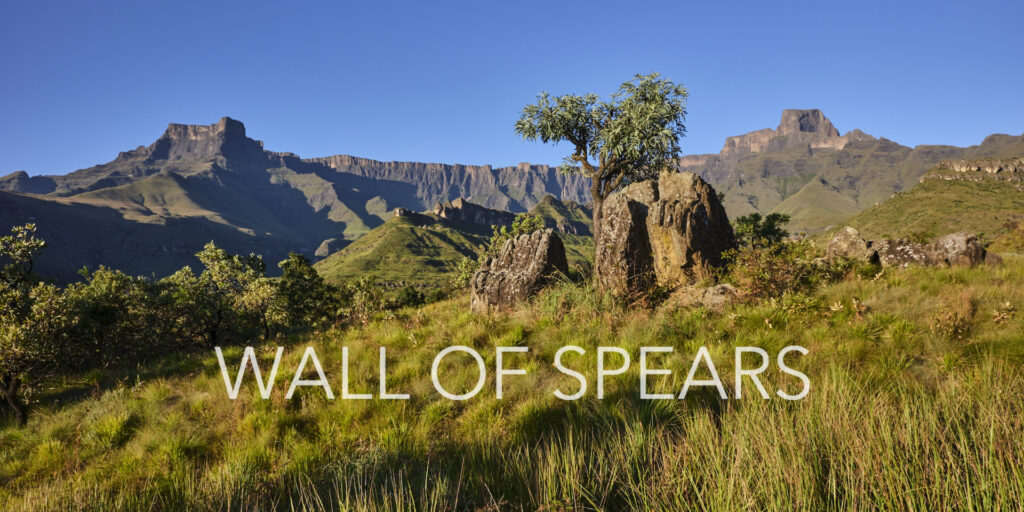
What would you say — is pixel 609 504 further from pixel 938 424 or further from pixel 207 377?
pixel 207 377

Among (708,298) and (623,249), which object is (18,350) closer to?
(623,249)

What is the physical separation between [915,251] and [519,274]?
11726 mm

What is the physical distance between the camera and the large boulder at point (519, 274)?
10.4 m

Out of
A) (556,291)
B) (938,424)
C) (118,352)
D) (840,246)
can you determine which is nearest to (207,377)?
(556,291)

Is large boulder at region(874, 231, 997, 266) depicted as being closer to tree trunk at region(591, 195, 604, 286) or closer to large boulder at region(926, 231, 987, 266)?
large boulder at region(926, 231, 987, 266)

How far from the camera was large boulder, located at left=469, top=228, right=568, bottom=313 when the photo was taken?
34.2ft

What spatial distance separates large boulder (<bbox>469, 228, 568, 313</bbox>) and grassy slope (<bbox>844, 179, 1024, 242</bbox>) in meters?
126

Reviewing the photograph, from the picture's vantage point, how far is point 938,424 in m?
2.34

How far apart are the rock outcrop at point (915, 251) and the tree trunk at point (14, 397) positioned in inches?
704

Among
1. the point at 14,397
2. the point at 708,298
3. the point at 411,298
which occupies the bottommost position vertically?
the point at 411,298

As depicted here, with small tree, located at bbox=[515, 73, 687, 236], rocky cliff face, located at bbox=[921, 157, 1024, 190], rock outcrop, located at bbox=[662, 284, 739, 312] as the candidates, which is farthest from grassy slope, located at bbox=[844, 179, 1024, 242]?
rock outcrop, located at bbox=[662, 284, 739, 312]

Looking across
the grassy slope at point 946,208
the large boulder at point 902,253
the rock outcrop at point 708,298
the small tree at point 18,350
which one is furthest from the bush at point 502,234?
the grassy slope at point 946,208

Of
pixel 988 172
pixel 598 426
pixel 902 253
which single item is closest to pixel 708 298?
pixel 598 426

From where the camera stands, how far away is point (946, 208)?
11756 cm
